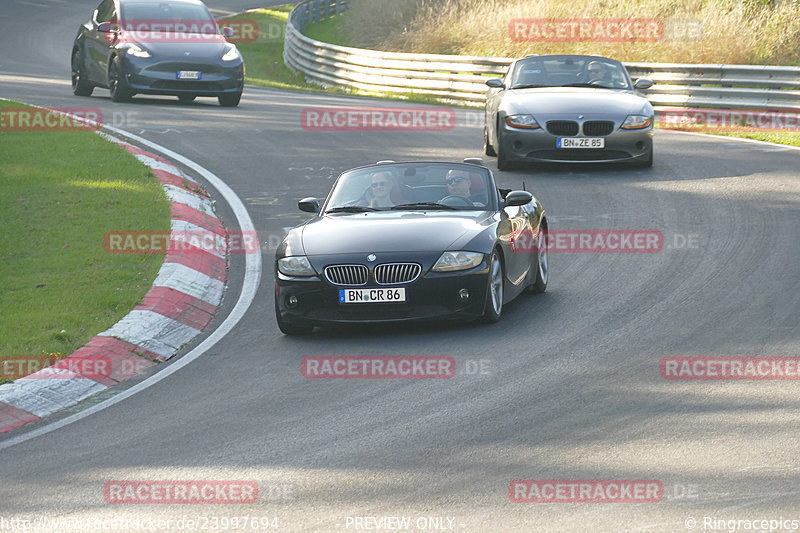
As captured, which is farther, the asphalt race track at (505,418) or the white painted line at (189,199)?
the white painted line at (189,199)

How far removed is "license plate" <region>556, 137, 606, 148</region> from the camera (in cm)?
1736

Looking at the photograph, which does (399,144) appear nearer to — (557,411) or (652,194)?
(652,194)

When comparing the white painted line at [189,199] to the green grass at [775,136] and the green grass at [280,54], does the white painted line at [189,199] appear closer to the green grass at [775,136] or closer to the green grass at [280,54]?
the green grass at [775,136]

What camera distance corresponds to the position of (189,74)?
23.4 meters

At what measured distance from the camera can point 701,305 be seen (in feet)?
34.1

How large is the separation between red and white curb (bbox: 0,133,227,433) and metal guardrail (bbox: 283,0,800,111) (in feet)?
43.2

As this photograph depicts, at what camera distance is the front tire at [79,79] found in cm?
2488

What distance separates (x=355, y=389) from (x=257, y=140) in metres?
12.5

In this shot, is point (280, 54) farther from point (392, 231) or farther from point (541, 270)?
point (392, 231)

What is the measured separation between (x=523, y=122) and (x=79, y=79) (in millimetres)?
10804

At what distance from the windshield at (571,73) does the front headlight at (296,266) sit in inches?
372

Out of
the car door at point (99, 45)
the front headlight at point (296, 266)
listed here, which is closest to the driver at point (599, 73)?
the car door at point (99, 45)

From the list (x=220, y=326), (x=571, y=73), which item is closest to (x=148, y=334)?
(x=220, y=326)

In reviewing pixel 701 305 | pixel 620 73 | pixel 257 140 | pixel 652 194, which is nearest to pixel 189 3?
pixel 257 140
